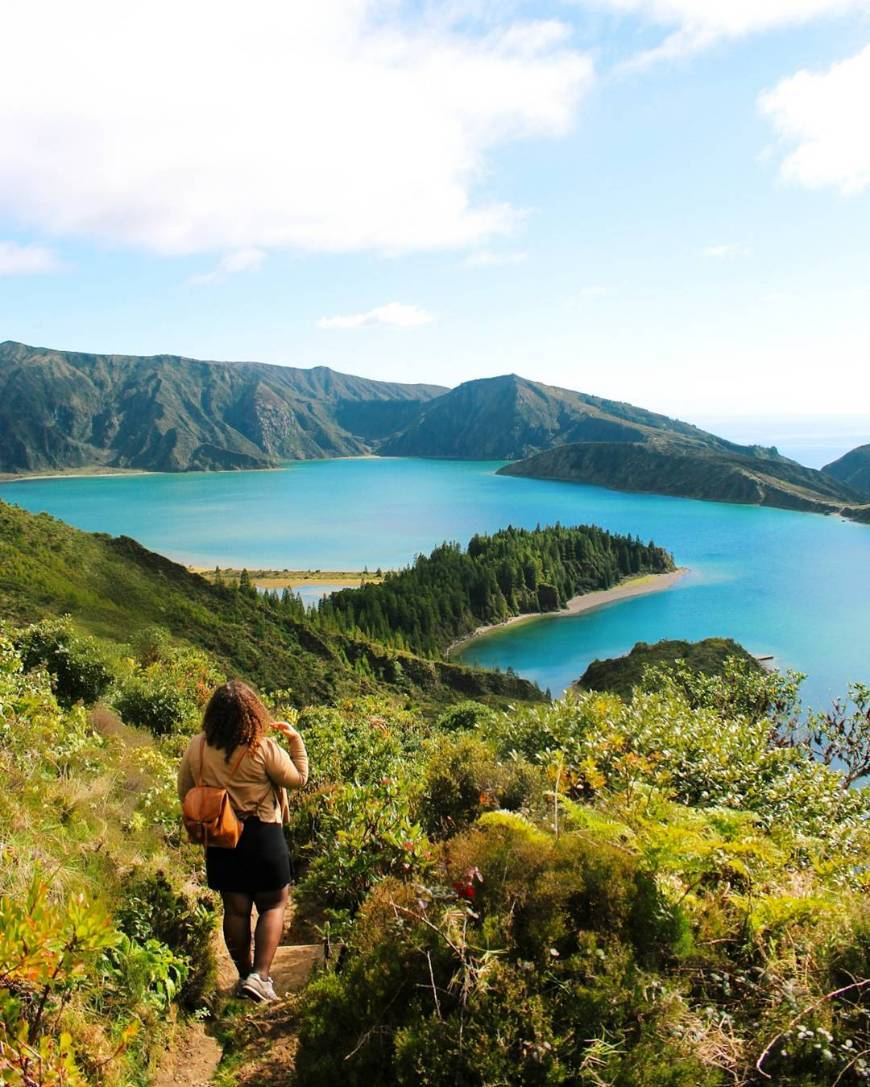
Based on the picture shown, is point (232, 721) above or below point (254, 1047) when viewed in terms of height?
above

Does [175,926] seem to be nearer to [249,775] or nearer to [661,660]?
[249,775]

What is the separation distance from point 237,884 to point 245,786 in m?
0.80

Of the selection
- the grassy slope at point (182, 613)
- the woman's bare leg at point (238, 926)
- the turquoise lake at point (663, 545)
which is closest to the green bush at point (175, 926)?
the woman's bare leg at point (238, 926)

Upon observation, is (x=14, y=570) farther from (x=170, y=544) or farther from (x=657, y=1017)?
(x=170, y=544)

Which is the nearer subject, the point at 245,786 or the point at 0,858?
the point at 0,858

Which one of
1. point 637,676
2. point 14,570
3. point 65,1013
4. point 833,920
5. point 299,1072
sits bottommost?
point 637,676

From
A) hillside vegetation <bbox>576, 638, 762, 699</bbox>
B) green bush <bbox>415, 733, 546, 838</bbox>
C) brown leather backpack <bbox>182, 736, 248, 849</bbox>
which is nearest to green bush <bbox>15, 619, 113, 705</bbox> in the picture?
green bush <bbox>415, 733, 546, 838</bbox>

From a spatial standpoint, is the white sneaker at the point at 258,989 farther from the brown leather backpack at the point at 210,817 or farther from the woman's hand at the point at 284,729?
the woman's hand at the point at 284,729

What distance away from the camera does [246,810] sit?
16.5 ft

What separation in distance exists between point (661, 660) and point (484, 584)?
41.1 metres

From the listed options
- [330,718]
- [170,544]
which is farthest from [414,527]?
[330,718]

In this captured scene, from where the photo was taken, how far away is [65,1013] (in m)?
3.55

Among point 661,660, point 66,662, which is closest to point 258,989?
point 66,662

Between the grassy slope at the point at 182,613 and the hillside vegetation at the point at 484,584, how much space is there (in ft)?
49.4
